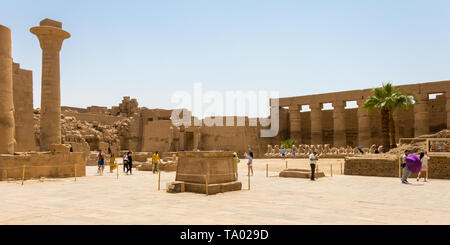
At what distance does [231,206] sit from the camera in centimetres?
712

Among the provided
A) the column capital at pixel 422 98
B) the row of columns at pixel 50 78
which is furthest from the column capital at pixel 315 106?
the row of columns at pixel 50 78

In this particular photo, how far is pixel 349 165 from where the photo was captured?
15.2 metres

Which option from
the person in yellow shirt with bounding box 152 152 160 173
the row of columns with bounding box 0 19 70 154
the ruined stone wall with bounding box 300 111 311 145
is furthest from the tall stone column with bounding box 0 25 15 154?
the ruined stone wall with bounding box 300 111 311 145

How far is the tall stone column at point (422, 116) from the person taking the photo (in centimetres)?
2978

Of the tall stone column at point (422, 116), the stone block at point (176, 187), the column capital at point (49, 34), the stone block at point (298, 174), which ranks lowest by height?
the stone block at point (298, 174)

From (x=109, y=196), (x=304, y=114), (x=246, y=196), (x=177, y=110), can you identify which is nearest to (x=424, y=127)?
(x=304, y=114)

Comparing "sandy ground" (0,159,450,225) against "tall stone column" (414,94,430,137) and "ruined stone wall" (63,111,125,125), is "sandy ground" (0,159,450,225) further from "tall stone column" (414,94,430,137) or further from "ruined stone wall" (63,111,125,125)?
"ruined stone wall" (63,111,125,125)

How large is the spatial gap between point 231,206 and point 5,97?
431 inches

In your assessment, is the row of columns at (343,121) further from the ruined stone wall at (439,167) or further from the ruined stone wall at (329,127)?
the ruined stone wall at (439,167)

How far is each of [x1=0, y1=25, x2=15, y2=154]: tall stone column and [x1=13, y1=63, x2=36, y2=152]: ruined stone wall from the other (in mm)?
7864

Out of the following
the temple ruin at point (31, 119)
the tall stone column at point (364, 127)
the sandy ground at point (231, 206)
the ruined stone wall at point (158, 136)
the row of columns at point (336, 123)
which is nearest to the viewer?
the sandy ground at point (231, 206)

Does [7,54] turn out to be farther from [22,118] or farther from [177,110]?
[177,110]

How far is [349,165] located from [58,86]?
13.8 m

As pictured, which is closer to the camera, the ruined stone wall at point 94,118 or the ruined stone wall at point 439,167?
the ruined stone wall at point 439,167
